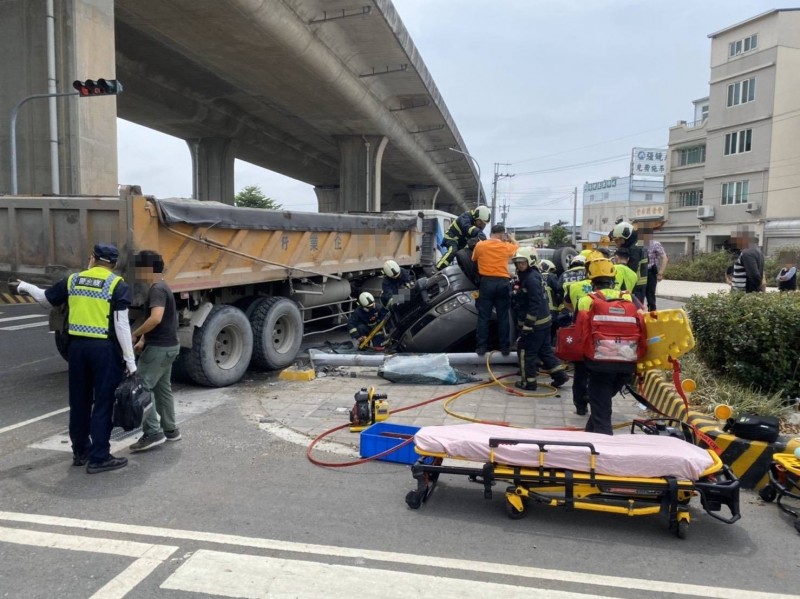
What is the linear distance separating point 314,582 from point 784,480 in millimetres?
3188

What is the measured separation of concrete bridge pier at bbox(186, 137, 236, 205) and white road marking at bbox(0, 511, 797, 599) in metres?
27.8

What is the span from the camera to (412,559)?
341 centimetres

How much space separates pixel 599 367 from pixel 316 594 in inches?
106

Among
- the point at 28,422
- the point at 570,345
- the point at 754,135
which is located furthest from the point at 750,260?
the point at 754,135

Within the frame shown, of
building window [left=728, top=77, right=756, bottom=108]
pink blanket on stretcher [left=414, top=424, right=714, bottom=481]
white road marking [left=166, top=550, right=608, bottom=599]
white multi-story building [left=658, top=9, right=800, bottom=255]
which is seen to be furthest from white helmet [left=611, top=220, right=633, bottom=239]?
building window [left=728, top=77, right=756, bottom=108]

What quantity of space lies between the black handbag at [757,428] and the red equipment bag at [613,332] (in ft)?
2.81

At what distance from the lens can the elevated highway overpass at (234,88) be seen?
1291cm

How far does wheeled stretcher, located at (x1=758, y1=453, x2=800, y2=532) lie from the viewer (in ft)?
13.1

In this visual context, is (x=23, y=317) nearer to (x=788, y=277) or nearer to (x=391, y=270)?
(x=391, y=270)

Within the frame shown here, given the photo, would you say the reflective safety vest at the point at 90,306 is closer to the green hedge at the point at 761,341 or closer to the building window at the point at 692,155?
the green hedge at the point at 761,341

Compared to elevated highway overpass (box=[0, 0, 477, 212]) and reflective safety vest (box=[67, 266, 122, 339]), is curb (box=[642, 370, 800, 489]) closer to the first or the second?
reflective safety vest (box=[67, 266, 122, 339])

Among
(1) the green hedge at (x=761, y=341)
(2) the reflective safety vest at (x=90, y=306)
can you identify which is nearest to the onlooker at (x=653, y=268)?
(1) the green hedge at (x=761, y=341)

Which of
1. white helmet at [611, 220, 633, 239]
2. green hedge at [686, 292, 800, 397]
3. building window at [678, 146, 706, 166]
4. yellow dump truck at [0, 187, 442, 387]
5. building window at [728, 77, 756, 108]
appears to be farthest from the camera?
building window at [678, 146, 706, 166]

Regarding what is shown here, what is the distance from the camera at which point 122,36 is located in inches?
716
